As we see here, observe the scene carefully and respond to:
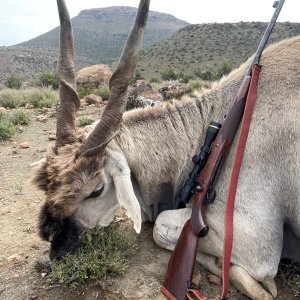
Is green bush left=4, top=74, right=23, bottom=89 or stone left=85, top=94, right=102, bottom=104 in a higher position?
stone left=85, top=94, right=102, bottom=104

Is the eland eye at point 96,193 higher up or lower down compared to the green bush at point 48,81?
higher up

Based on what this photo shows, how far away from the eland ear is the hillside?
40.2m

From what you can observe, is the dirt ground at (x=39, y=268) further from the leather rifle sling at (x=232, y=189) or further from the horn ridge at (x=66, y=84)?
the horn ridge at (x=66, y=84)

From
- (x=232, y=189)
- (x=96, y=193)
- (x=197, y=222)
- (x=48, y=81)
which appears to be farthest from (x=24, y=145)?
(x=48, y=81)

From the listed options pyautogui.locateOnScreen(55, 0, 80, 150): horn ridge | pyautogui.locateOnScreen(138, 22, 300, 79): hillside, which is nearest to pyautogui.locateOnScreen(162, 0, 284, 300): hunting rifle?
pyautogui.locateOnScreen(55, 0, 80, 150): horn ridge

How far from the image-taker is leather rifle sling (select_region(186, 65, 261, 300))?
3.51m

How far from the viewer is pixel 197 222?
3.74 m

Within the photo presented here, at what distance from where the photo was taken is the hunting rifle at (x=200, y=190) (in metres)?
3.60

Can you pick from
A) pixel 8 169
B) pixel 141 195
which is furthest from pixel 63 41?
pixel 8 169

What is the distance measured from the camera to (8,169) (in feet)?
24.9

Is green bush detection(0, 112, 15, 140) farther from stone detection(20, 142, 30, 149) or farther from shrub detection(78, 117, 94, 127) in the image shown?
shrub detection(78, 117, 94, 127)

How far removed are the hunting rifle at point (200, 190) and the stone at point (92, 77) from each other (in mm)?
14345

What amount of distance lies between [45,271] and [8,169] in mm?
3812

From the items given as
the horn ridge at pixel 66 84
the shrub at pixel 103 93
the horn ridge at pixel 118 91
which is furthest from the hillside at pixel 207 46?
the horn ridge at pixel 118 91
